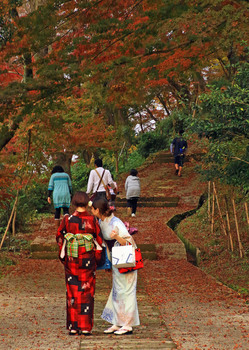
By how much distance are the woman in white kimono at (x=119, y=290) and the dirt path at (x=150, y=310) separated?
7.3 inches

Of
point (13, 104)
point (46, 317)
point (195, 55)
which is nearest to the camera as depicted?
point (46, 317)

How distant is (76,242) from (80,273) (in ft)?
1.22

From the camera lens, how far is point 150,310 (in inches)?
265

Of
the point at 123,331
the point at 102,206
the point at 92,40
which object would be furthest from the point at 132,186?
the point at 123,331

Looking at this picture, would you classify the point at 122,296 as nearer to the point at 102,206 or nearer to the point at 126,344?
the point at 126,344

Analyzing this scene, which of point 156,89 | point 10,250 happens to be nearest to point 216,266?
point 10,250

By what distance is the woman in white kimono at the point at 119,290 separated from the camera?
5707 mm

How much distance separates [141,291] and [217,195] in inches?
219

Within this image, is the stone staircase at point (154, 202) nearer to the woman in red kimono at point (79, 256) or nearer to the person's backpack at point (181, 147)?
the person's backpack at point (181, 147)

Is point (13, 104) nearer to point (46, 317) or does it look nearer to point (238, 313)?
A: point (46, 317)

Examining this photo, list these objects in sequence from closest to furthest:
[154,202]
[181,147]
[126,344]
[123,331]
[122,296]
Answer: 1. [126,344]
2. [123,331]
3. [122,296]
4. [154,202]
5. [181,147]

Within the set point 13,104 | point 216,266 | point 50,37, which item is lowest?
point 216,266

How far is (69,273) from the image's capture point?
5723 mm

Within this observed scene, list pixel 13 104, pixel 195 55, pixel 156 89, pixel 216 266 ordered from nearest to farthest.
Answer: pixel 13 104 → pixel 195 55 → pixel 216 266 → pixel 156 89
